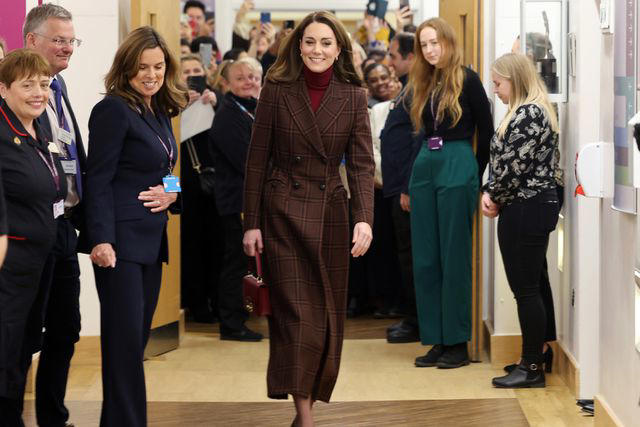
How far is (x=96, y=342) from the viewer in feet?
19.9

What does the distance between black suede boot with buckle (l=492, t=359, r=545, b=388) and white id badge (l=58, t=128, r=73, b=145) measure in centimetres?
247

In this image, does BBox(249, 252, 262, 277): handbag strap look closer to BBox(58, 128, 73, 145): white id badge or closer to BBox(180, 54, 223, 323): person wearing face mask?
BBox(58, 128, 73, 145): white id badge

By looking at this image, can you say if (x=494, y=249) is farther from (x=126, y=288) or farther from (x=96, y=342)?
(x=126, y=288)

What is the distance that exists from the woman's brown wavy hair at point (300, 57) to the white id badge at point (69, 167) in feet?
2.80

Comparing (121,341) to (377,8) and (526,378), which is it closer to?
Answer: (526,378)

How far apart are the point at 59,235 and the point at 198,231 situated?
350 cm

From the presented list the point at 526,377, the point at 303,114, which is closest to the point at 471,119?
the point at 526,377

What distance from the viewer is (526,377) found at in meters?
5.42

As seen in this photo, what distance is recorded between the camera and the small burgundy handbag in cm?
443

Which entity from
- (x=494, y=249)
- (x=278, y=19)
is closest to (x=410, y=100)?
(x=494, y=249)

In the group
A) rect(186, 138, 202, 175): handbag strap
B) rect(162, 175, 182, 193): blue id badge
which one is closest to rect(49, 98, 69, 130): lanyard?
rect(162, 175, 182, 193): blue id badge

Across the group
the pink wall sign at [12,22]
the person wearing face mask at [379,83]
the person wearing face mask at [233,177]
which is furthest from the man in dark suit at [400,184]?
the pink wall sign at [12,22]

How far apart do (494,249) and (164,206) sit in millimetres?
2595

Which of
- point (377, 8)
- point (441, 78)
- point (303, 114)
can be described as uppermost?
point (377, 8)
